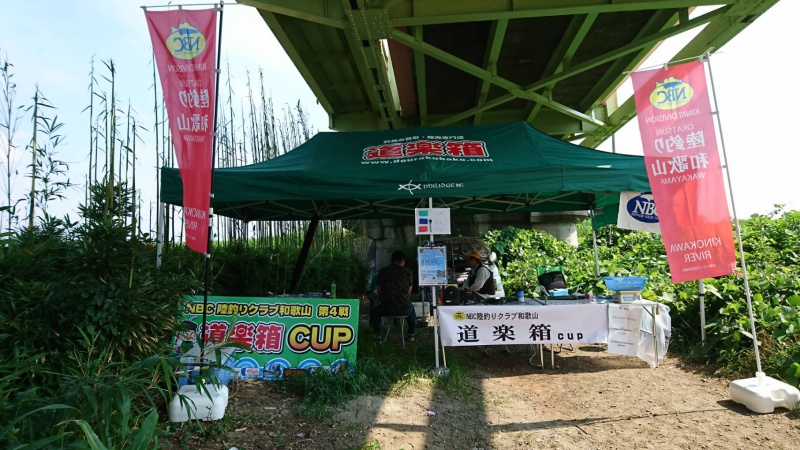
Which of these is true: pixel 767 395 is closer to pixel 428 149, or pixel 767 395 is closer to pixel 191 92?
pixel 428 149

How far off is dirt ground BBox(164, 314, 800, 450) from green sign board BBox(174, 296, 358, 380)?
10.7 inches

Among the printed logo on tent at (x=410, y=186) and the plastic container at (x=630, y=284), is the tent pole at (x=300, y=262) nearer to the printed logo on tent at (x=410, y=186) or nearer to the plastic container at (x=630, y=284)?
the printed logo on tent at (x=410, y=186)

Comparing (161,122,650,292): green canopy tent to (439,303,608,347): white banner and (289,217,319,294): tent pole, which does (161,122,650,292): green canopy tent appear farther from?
(439,303,608,347): white banner

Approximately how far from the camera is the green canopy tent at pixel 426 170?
181 inches

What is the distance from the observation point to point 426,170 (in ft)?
15.2

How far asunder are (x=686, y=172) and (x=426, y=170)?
2.37m

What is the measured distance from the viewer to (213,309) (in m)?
4.48

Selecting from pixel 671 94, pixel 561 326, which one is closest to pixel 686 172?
pixel 671 94

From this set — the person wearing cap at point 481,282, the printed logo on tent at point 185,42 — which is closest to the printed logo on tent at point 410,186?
the person wearing cap at point 481,282

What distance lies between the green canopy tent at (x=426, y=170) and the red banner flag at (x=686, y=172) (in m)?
0.70

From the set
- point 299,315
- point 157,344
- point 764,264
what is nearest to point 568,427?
point 299,315

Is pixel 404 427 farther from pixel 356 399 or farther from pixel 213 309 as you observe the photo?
pixel 213 309

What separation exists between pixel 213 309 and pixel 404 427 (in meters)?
2.29

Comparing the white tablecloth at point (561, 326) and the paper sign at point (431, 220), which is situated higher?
the paper sign at point (431, 220)
